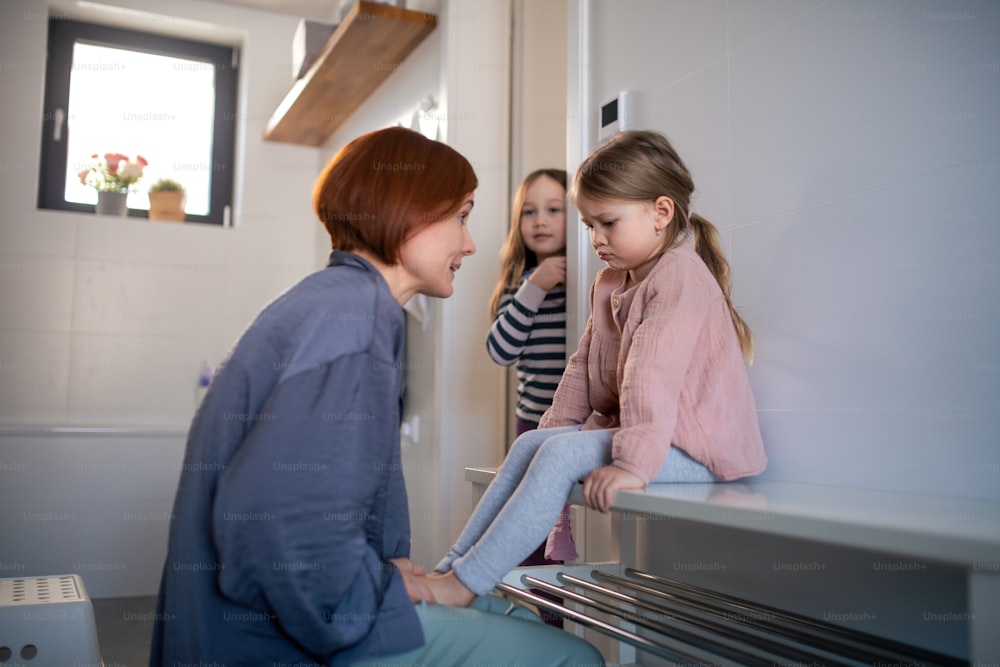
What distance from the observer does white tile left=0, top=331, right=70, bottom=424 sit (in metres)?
3.05

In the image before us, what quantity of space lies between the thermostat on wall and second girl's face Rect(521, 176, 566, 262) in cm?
22

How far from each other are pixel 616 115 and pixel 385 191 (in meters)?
0.86

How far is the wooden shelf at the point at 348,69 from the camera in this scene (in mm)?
2475

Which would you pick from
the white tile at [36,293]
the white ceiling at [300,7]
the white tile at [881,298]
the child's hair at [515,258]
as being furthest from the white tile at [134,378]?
the white tile at [881,298]

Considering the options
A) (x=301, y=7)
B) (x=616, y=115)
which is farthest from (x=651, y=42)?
(x=301, y=7)

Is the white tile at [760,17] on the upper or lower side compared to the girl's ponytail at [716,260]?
upper

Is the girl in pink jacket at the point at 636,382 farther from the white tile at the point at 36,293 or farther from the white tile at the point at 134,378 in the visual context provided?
the white tile at the point at 36,293

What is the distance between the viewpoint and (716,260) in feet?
4.39

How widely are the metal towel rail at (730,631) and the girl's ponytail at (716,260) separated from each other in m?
0.37

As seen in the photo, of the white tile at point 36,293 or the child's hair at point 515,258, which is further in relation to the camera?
the white tile at point 36,293

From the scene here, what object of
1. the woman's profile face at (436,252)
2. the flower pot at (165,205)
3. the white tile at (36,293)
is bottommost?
the woman's profile face at (436,252)

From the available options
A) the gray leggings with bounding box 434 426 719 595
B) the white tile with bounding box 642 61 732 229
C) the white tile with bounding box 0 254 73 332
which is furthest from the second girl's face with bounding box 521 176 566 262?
the white tile with bounding box 0 254 73 332

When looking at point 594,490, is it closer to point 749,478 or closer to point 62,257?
point 749,478

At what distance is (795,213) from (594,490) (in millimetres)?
537
